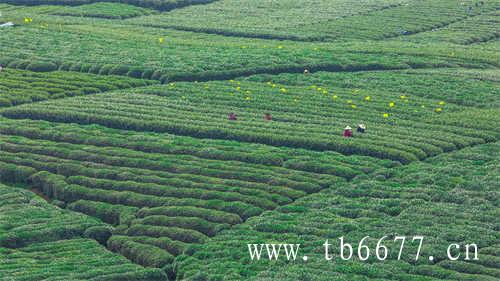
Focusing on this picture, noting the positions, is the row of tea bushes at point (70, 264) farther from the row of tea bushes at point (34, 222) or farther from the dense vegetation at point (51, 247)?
the row of tea bushes at point (34, 222)

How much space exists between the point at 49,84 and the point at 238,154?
2406cm

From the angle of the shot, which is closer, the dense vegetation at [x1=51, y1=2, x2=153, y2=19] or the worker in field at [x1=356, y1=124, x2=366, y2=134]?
the worker in field at [x1=356, y1=124, x2=366, y2=134]

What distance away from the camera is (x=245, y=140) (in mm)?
55031

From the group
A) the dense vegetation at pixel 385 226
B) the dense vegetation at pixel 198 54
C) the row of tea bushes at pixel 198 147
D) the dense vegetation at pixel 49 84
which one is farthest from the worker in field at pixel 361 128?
the dense vegetation at pixel 49 84

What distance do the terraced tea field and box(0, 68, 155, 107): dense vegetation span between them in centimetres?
18

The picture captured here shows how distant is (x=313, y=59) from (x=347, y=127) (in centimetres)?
2348

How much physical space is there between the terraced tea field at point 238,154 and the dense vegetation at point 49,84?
182 millimetres

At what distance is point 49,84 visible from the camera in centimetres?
7006

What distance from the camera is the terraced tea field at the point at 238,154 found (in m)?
38.5

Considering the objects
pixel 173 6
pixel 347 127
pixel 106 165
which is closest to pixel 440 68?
pixel 347 127

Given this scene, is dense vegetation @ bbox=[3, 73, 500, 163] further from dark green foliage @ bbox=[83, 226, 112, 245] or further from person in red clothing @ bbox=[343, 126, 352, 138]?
dark green foliage @ bbox=[83, 226, 112, 245]

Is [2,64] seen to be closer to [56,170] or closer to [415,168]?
[56,170]

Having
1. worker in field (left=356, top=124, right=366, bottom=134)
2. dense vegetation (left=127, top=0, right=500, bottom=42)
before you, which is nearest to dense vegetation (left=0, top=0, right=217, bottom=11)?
dense vegetation (left=127, top=0, right=500, bottom=42)

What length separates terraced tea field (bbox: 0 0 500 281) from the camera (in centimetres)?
3847
